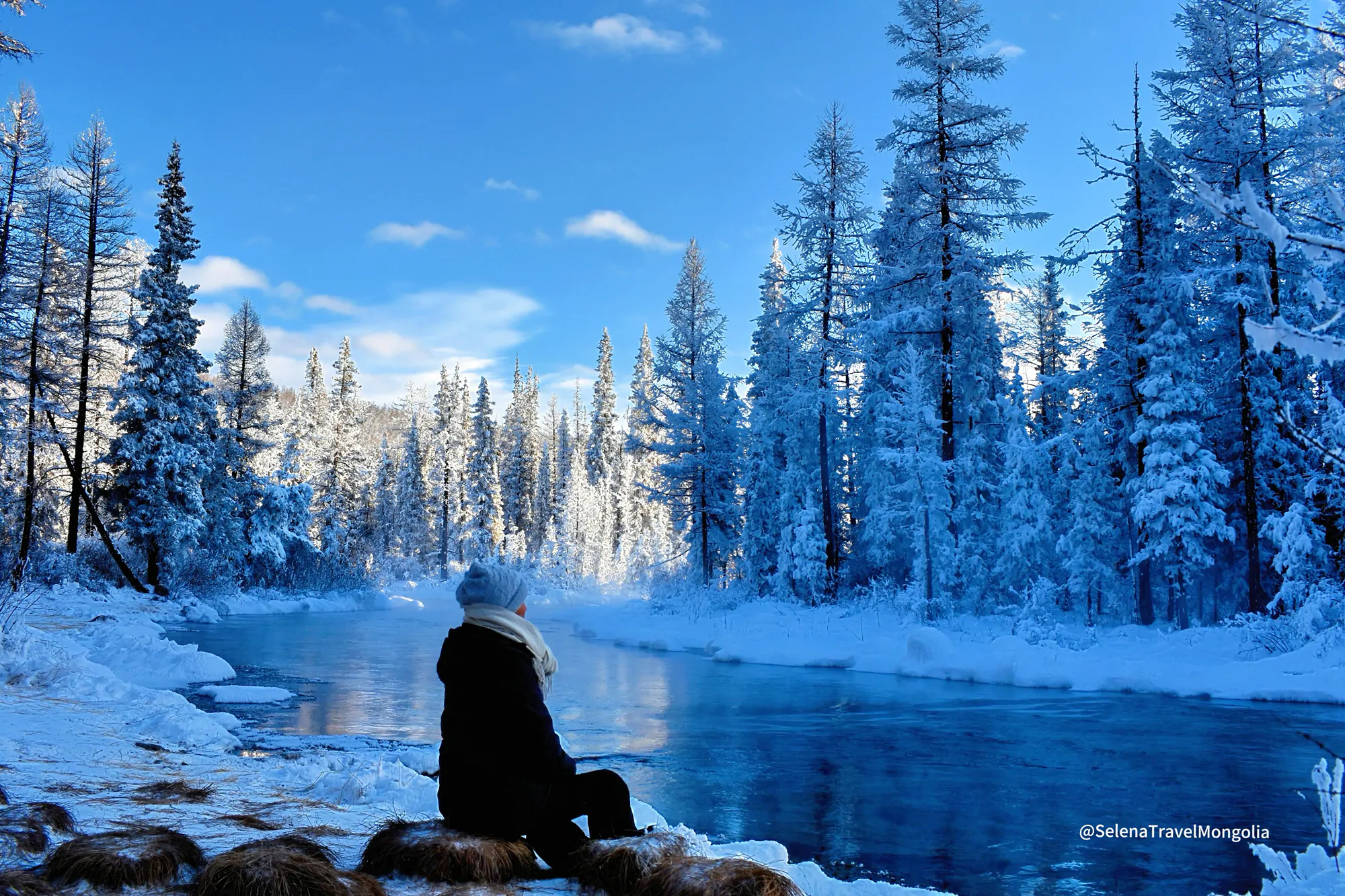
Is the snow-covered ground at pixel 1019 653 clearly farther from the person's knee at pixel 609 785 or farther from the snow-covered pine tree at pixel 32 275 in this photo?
the snow-covered pine tree at pixel 32 275

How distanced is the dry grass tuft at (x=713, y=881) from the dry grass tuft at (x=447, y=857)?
674mm

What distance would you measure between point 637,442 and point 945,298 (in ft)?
57.6

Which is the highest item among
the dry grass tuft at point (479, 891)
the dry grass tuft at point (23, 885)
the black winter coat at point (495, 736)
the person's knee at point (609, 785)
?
the black winter coat at point (495, 736)

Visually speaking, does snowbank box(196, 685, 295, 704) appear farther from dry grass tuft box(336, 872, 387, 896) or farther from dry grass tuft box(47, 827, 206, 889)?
dry grass tuft box(336, 872, 387, 896)

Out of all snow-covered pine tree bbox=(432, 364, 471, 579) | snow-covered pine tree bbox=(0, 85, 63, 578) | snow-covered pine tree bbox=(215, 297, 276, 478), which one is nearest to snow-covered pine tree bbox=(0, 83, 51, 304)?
snow-covered pine tree bbox=(0, 85, 63, 578)

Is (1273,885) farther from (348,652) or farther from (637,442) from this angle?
(637,442)

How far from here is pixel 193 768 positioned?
6414mm

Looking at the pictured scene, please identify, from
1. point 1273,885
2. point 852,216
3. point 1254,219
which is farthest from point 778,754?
point 852,216

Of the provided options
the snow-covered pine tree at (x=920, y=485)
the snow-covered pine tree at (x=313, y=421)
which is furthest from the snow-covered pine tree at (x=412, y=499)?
the snow-covered pine tree at (x=920, y=485)

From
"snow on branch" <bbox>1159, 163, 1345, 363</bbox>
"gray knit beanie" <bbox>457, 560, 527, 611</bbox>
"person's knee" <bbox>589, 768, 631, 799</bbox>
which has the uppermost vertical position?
"snow on branch" <bbox>1159, 163, 1345, 363</bbox>

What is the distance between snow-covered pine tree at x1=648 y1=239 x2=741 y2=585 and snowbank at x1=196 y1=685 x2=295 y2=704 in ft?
66.5

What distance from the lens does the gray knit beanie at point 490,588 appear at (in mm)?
3820

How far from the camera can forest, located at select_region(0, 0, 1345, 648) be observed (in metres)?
18.0

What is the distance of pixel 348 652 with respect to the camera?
19.5 metres
